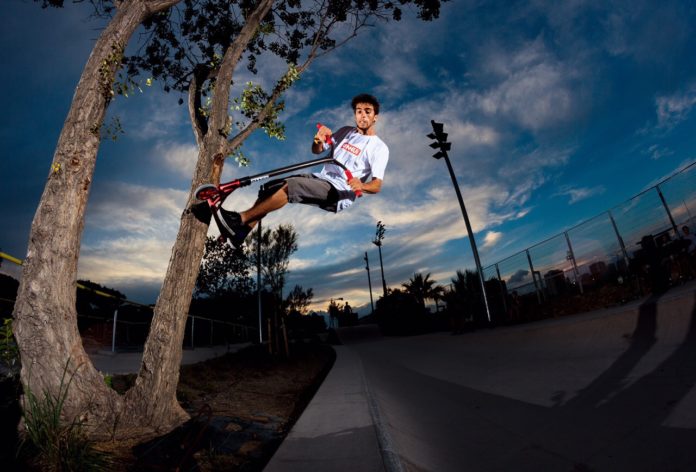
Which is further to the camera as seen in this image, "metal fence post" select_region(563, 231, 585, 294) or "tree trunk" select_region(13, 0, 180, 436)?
"metal fence post" select_region(563, 231, 585, 294)

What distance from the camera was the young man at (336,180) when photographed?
3.72 metres

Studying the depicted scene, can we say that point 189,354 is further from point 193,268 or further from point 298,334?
point 298,334

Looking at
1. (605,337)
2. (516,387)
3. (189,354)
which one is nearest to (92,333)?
(189,354)

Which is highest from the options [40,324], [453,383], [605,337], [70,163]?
[70,163]

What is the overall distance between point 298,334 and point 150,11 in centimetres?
2828

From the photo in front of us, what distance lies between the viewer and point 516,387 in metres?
4.82

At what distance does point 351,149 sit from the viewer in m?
4.26

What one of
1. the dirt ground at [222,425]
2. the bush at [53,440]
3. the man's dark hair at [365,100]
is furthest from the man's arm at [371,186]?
the bush at [53,440]

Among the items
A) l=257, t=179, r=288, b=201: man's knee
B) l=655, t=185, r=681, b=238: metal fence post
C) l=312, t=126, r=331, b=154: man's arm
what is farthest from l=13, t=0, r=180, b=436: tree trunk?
l=655, t=185, r=681, b=238: metal fence post

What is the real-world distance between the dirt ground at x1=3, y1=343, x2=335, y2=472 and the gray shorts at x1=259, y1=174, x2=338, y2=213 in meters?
2.15

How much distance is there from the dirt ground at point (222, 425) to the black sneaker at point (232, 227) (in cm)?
165

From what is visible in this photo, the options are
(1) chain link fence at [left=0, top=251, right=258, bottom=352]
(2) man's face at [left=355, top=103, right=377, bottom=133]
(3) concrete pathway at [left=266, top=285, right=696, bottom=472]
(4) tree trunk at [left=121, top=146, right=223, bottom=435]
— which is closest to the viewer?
(3) concrete pathway at [left=266, top=285, right=696, bottom=472]

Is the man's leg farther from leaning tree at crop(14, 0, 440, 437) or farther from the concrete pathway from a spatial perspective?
the concrete pathway

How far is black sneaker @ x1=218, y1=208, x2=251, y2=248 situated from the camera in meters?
3.71
